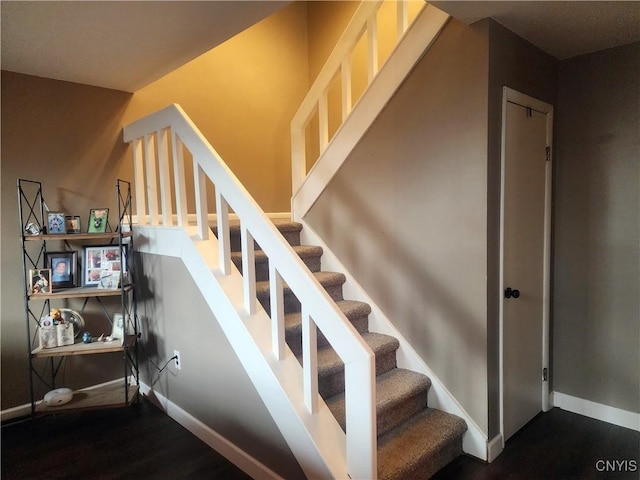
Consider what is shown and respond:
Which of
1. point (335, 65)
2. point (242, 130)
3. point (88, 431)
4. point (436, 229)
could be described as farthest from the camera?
point (242, 130)

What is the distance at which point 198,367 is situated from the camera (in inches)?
92.4

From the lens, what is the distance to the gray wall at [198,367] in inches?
76.0

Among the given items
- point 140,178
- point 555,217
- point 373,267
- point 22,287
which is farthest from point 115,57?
point 555,217

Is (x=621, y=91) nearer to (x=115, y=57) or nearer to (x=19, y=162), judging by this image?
(x=115, y=57)

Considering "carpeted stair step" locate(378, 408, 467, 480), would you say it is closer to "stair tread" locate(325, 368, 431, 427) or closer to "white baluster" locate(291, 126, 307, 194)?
"stair tread" locate(325, 368, 431, 427)

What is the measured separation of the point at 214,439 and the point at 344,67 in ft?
8.60

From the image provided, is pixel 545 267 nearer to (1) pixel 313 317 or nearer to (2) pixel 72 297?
(1) pixel 313 317

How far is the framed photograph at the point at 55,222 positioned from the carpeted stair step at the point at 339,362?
1875mm

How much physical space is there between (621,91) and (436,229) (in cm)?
144

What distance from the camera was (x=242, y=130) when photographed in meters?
3.75

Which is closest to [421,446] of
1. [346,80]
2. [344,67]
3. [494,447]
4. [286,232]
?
[494,447]

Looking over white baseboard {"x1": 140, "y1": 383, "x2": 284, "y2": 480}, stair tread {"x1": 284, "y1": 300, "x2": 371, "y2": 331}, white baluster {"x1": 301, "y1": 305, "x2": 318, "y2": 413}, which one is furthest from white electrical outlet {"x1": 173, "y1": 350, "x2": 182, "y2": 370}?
white baluster {"x1": 301, "y1": 305, "x2": 318, "y2": 413}

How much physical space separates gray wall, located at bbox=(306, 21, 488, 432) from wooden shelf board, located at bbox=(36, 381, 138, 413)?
185cm

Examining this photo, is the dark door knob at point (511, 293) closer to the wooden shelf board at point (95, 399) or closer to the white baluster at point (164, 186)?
the white baluster at point (164, 186)
